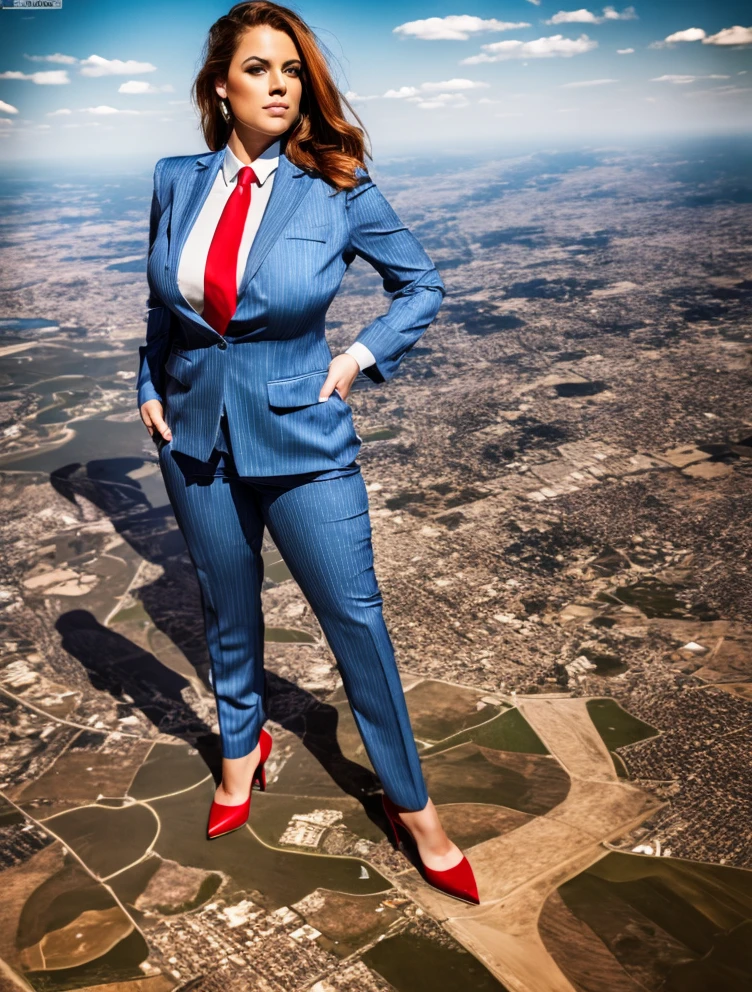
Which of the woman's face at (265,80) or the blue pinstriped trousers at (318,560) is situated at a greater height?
the woman's face at (265,80)

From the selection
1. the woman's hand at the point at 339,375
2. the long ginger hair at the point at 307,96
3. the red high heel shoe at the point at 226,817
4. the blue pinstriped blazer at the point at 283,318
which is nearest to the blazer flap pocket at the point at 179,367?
the blue pinstriped blazer at the point at 283,318

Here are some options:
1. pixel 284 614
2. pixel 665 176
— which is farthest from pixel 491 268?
pixel 665 176

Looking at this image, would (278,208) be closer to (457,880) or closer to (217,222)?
(217,222)

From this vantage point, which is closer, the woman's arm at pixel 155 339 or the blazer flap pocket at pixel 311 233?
the blazer flap pocket at pixel 311 233

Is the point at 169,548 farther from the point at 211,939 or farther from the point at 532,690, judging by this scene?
the point at 211,939

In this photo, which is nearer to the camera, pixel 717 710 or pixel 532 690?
pixel 717 710

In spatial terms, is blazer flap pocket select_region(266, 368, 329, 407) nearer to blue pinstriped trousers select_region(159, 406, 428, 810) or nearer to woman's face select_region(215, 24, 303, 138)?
blue pinstriped trousers select_region(159, 406, 428, 810)

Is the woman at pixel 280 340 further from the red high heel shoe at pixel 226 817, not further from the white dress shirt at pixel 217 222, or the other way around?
the red high heel shoe at pixel 226 817
